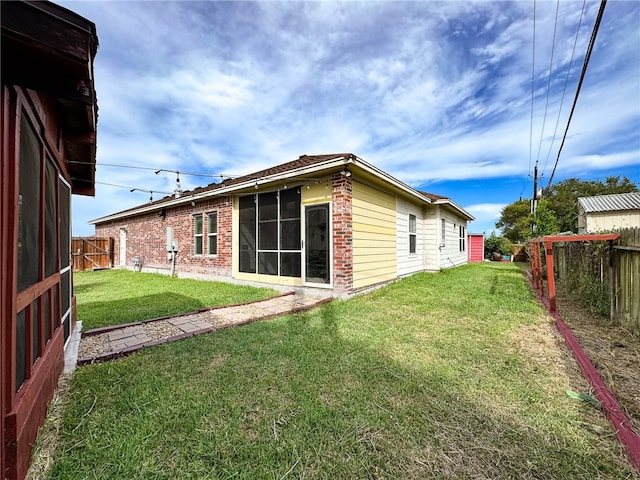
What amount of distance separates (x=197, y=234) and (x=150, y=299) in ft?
11.9

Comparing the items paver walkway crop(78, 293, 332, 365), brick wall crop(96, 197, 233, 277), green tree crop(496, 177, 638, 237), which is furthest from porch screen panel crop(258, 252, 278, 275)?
green tree crop(496, 177, 638, 237)

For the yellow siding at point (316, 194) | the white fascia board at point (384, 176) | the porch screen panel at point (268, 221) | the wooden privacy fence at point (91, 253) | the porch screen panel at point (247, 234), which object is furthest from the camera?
the wooden privacy fence at point (91, 253)

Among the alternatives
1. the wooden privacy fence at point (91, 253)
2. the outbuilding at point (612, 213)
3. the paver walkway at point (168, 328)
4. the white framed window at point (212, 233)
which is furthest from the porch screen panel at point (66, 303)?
the outbuilding at point (612, 213)

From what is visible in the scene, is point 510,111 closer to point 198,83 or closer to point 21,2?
point 198,83

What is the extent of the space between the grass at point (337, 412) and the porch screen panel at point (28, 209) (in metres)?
1.12

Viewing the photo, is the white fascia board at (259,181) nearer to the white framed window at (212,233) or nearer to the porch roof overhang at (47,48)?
the white framed window at (212,233)

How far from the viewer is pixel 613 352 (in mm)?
3223

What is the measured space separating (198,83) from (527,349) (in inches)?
315

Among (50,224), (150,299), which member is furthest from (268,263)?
(50,224)

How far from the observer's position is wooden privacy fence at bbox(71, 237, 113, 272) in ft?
47.4

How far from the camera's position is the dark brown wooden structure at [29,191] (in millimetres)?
1251

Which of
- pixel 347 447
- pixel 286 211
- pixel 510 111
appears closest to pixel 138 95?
pixel 286 211

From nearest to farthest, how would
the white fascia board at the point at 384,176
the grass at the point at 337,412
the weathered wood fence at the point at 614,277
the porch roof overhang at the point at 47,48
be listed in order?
the porch roof overhang at the point at 47,48 → the grass at the point at 337,412 → the weathered wood fence at the point at 614,277 → the white fascia board at the point at 384,176

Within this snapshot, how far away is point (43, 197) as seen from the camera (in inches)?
86.2
